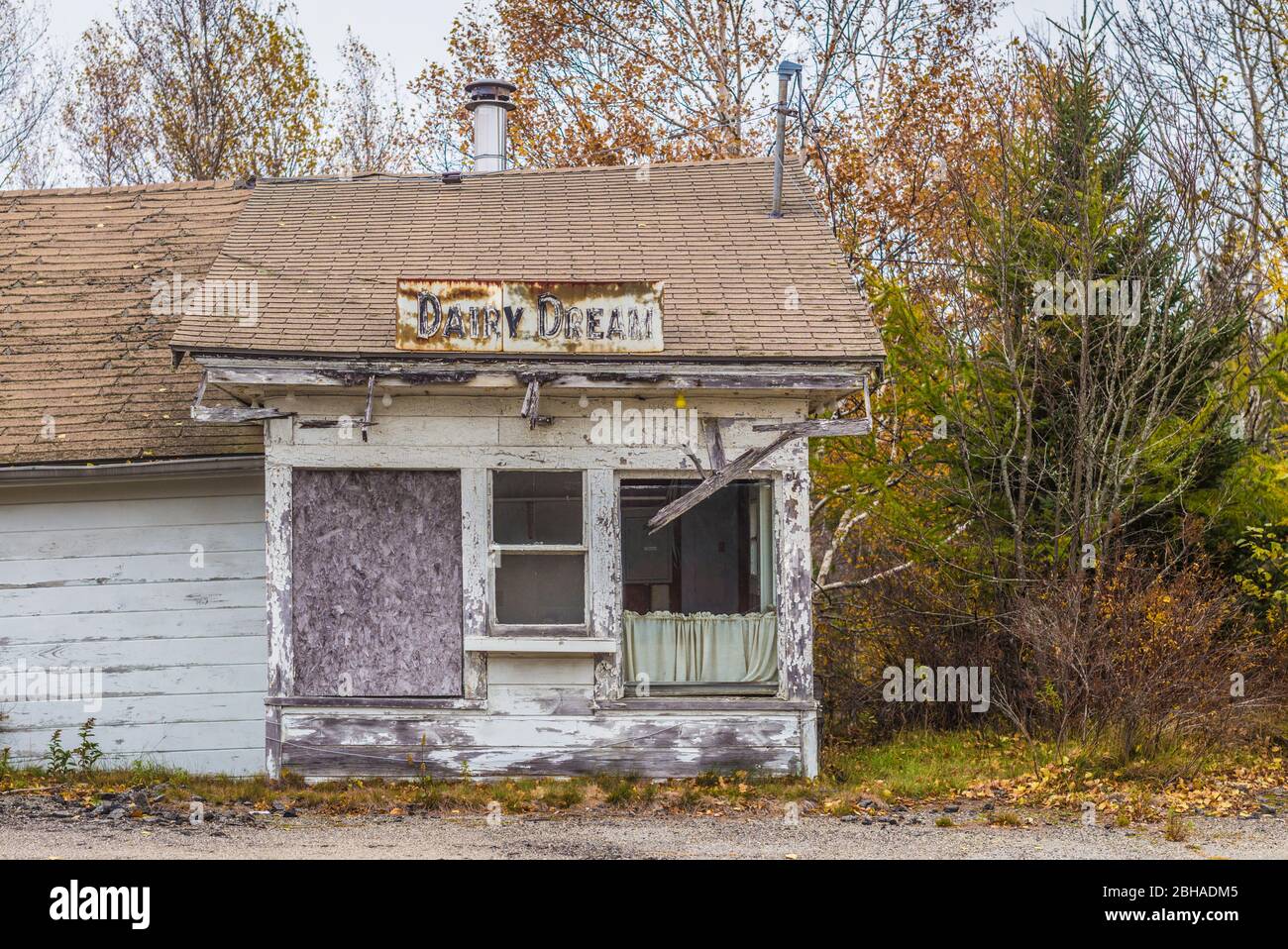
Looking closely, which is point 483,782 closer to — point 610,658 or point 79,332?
point 610,658

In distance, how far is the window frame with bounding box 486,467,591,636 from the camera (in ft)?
34.7

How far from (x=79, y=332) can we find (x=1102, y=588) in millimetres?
9521

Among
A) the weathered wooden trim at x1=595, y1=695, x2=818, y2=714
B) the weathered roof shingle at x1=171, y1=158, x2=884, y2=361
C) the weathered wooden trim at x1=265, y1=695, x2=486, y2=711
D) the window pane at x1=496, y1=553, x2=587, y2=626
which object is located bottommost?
the weathered wooden trim at x1=595, y1=695, x2=818, y2=714

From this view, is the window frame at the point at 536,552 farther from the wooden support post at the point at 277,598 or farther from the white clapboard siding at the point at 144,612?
the white clapboard siding at the point at 144,612

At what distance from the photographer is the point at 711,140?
22938 millimetres

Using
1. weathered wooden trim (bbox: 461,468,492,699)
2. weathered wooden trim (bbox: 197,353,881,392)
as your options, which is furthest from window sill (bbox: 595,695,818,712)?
weathered wooden trim (bbox: 197,353,881,392)

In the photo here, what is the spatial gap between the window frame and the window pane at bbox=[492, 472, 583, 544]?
7cm

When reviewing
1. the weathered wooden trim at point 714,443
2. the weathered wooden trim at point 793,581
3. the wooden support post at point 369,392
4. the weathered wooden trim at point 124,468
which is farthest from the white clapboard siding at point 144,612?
the weathered wooden trim at point 793,581

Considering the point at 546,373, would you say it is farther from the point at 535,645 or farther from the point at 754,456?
the point at 535,645

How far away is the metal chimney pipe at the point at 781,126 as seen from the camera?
41.5ft

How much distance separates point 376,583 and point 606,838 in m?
3.03

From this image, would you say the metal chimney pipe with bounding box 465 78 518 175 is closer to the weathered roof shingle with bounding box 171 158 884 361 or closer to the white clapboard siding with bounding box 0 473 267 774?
the weathered roof shingle with bounding box 171 158 884 361

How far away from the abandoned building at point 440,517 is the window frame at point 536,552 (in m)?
0.02

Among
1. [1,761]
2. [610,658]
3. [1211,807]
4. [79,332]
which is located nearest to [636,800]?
[610,658]
